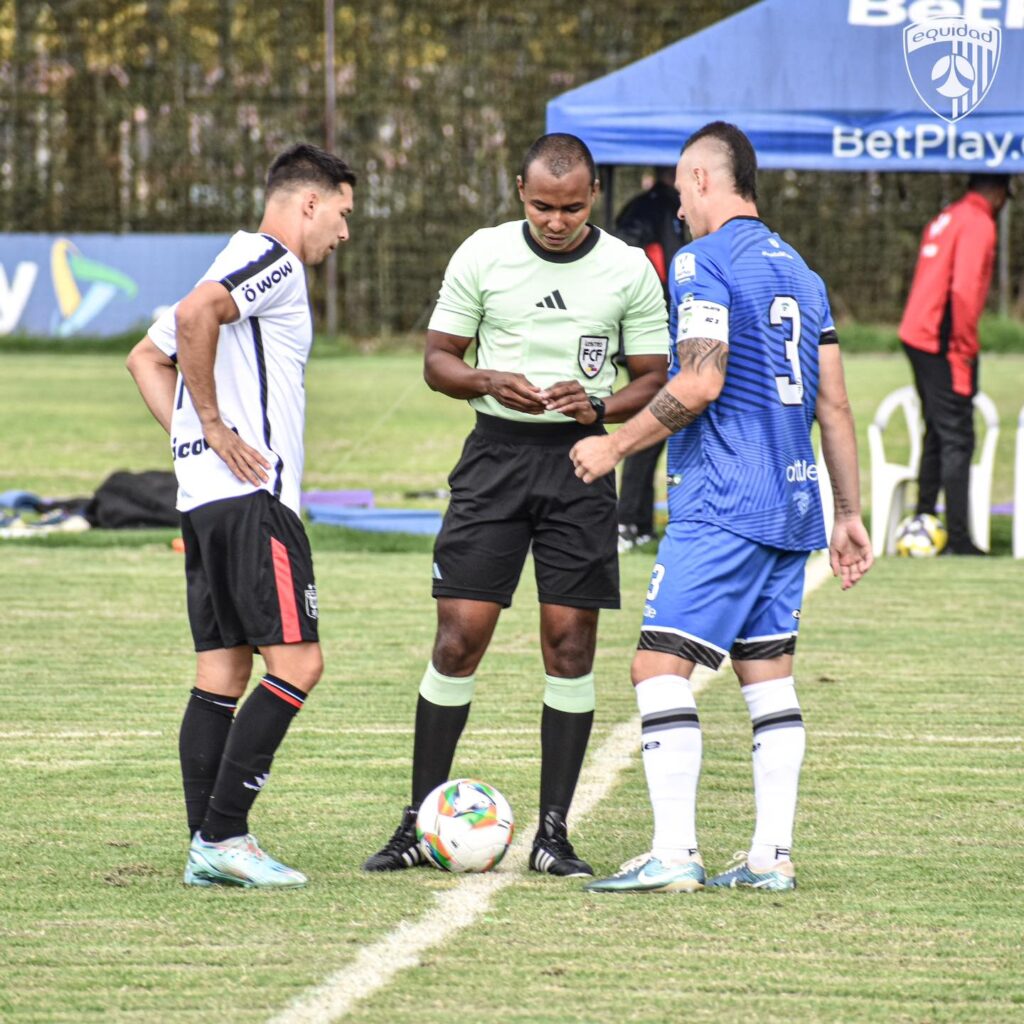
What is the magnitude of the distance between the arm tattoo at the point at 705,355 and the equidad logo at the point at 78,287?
23.9 metres

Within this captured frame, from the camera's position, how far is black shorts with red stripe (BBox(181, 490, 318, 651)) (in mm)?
4715

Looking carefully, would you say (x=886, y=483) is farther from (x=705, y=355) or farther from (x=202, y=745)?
(x=202, y=745)

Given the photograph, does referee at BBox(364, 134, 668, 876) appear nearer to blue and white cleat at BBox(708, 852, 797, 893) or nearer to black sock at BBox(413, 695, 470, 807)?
black sock at BBox(413, 695, 470, 807)

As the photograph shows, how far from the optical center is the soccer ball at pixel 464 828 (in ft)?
16.0

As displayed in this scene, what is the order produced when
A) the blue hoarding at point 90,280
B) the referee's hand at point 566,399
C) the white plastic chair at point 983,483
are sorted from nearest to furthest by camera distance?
the referee's hand at point 566,399 → the white plastic chair at point 983,483 → the blue hoarding at point 90,280

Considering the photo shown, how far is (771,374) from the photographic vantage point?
4750 millimetres

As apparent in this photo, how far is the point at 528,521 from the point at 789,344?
2.81 ft

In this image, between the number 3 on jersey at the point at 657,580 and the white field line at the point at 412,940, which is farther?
the number 3 on jersey at the point at 657,580

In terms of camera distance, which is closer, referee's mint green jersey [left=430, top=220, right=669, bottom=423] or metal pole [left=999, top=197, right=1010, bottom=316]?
referee's mint green jersey [left=430, top=220, right=669, bottom=423]

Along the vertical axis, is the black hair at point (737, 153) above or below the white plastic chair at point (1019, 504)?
above

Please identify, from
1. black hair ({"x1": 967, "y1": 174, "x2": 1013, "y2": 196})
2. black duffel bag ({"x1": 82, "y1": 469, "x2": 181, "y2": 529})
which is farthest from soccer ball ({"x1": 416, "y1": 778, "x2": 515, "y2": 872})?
black duffel bag ({"x1": 82, "y1": 469, "x2": 181, "y2": 529})

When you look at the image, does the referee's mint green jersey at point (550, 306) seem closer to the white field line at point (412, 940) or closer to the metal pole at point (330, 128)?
the white field line at point (412, 940)

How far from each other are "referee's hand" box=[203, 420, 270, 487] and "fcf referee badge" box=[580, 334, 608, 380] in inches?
35.7

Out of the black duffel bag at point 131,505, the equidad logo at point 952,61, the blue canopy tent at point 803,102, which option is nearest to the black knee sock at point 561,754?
the blue canopy tent at point 803,102
